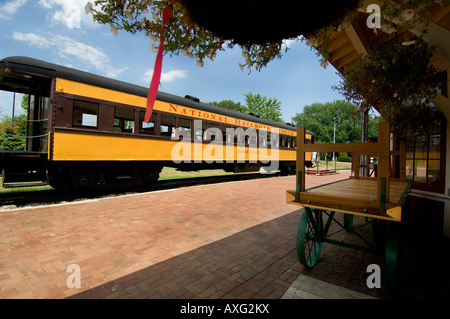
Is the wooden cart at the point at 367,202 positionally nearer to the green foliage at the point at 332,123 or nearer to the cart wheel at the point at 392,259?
the cart wheel at the point at 392,259

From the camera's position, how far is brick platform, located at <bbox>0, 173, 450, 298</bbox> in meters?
2.42

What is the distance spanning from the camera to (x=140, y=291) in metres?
2.35

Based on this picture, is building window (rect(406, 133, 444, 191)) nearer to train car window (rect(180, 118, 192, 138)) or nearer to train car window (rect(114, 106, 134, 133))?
train car window (rect(180, 118, 192, 138))

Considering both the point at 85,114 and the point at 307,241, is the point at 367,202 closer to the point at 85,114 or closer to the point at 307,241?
the point at 307,241

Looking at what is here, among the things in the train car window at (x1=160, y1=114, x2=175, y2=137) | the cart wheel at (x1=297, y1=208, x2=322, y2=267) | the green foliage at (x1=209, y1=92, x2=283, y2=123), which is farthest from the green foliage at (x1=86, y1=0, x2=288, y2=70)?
the green foliage at (x1=209, y1=92, x2=283, y2=123)

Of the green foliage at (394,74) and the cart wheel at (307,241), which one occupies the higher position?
the green foliage at (394,74)

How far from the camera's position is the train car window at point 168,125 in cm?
845

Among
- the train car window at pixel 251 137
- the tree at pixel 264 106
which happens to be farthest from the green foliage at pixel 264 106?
the train car window at pixel 251 137

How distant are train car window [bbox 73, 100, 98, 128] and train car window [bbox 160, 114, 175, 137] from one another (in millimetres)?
2256

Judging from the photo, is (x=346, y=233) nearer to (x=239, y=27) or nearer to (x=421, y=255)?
(x=421, y=255)

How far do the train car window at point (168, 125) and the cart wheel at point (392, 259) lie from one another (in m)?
7.57

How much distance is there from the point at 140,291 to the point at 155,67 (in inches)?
87.1

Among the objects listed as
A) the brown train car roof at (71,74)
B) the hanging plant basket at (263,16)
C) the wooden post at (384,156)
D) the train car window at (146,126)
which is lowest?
the wooden post at (384,156)

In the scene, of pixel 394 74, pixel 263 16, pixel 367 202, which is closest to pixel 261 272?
pixel 367 202
